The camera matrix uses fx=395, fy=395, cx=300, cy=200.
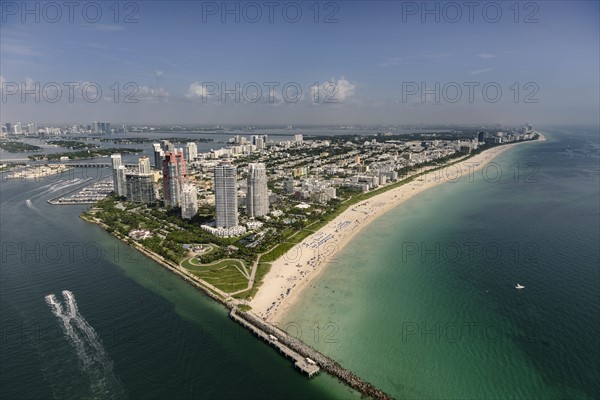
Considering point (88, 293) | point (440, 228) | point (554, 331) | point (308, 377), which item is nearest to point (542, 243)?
point (440, 228)

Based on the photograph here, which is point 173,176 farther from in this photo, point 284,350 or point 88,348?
point 284,350

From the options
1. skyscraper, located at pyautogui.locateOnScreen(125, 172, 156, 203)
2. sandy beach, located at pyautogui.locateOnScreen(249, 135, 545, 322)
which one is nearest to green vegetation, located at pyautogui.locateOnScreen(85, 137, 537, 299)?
sandy beach, located at pyautogui.locateOnScreen(249, 135, 545, 322)

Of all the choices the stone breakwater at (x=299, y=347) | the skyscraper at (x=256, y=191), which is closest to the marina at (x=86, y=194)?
the skyscraper at (x=256, y=191)

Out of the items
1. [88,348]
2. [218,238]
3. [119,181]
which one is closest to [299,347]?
[88,348]

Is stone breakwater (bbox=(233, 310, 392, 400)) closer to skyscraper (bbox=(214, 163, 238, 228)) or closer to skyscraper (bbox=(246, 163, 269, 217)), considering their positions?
skyscraper (bbox=(214, 163, 238, 228))

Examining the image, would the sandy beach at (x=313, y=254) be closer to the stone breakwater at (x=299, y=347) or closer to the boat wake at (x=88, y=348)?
the stone breakwater at (x=299, y=347)

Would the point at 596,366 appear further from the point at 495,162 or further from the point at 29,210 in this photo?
the point at 495,162

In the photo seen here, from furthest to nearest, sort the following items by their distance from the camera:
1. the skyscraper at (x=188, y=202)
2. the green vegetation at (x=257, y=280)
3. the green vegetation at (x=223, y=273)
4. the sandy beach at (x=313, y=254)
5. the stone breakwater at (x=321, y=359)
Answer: the skyscraper at (x=188, y=202) < the green vegetation at (x=223, y=273) < the green vegetation at (x=257, y=280) < the sandy beach at (x=313, y=254) < the stone breakwater at (x=321, y=359)
